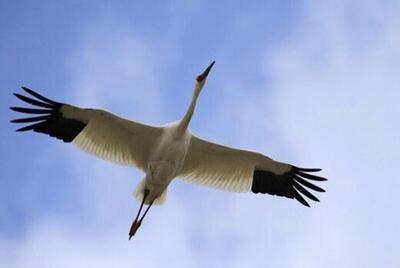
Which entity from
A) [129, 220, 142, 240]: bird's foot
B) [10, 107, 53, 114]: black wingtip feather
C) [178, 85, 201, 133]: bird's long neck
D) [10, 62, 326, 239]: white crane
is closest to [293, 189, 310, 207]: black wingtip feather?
[10, 62, 326, 239]: white crane

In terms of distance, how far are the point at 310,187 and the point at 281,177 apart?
22.0 inches

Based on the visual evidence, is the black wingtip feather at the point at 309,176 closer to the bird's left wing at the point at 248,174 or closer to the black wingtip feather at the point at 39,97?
the bird's left wing at the point at 248,174

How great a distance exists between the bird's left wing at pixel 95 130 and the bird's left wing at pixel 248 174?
0.97 meters

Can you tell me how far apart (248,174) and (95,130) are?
296cm

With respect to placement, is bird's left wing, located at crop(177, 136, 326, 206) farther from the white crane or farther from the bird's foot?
the bird's foot

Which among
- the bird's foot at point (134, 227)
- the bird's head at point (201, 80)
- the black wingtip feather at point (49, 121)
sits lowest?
the bird's foot at point (134, 227)

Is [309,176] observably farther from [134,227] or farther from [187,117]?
[134,227]

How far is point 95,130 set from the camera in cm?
1600

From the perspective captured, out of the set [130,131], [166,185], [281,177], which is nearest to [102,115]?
[130,131]

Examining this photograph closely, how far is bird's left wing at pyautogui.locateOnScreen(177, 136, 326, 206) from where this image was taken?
16.6 meters

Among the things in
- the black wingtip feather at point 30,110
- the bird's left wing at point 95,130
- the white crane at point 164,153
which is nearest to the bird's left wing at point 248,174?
the white crane at point 164,153

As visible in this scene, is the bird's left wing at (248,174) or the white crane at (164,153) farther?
the bird's left wing at (248,174)

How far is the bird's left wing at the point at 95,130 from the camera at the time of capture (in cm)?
1555

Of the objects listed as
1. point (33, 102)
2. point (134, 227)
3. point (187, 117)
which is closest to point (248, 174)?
point (187, 117)
